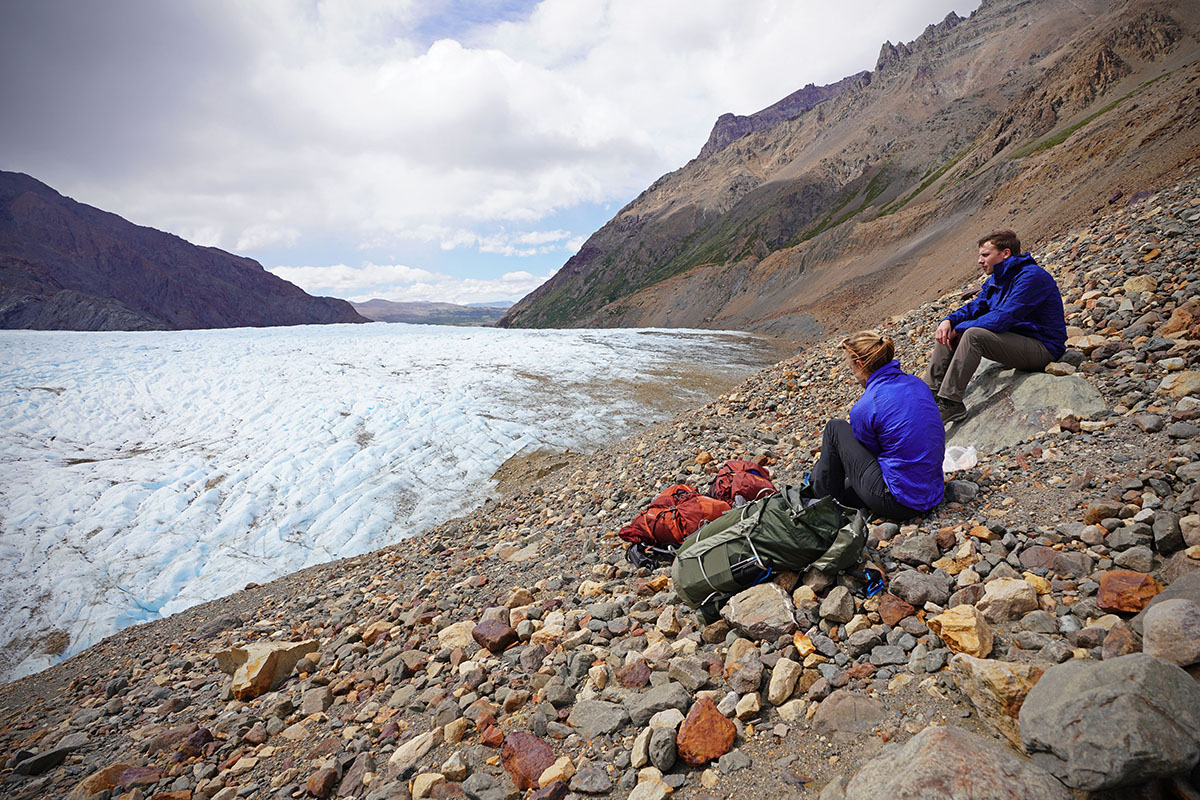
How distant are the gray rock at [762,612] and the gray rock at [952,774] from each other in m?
1.07

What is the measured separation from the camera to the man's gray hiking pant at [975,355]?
17.0ft

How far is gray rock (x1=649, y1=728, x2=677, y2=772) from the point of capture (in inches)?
101

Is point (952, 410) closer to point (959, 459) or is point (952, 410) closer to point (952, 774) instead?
point (959, 459)

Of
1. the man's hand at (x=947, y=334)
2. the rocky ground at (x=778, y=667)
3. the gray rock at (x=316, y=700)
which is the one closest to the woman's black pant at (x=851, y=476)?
the rocky ground at (x=778, y=667)

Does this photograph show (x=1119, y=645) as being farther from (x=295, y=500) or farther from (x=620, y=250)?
(x=620, y=250)

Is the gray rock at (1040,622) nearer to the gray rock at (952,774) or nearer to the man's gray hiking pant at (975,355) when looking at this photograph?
the gray rock at (952,774)

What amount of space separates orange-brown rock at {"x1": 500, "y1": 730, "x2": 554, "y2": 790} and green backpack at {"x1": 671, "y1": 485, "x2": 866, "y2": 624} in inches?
54.5

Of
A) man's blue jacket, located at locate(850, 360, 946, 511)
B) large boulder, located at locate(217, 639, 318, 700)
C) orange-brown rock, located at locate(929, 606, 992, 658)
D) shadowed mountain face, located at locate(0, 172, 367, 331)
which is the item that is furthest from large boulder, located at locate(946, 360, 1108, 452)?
shadowed mountain face, located at locate(0, 172, 367, 331)

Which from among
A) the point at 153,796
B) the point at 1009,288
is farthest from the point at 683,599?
the point at 1009,288

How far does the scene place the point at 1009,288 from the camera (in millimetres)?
5262

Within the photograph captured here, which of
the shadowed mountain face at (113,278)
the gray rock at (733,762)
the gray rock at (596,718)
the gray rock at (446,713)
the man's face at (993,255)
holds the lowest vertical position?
the gray rock at (733,762)

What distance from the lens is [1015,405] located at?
16.7 ft

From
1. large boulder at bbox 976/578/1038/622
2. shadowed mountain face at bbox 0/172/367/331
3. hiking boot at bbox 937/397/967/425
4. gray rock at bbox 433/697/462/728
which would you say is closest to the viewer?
large boulder at bbox 976/578/1038/622

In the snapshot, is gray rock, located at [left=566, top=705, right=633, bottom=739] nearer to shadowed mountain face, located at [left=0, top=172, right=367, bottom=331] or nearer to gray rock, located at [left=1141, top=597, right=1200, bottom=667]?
gray rock, located at [left=1141, top=597, right=1200, bottom=667]
